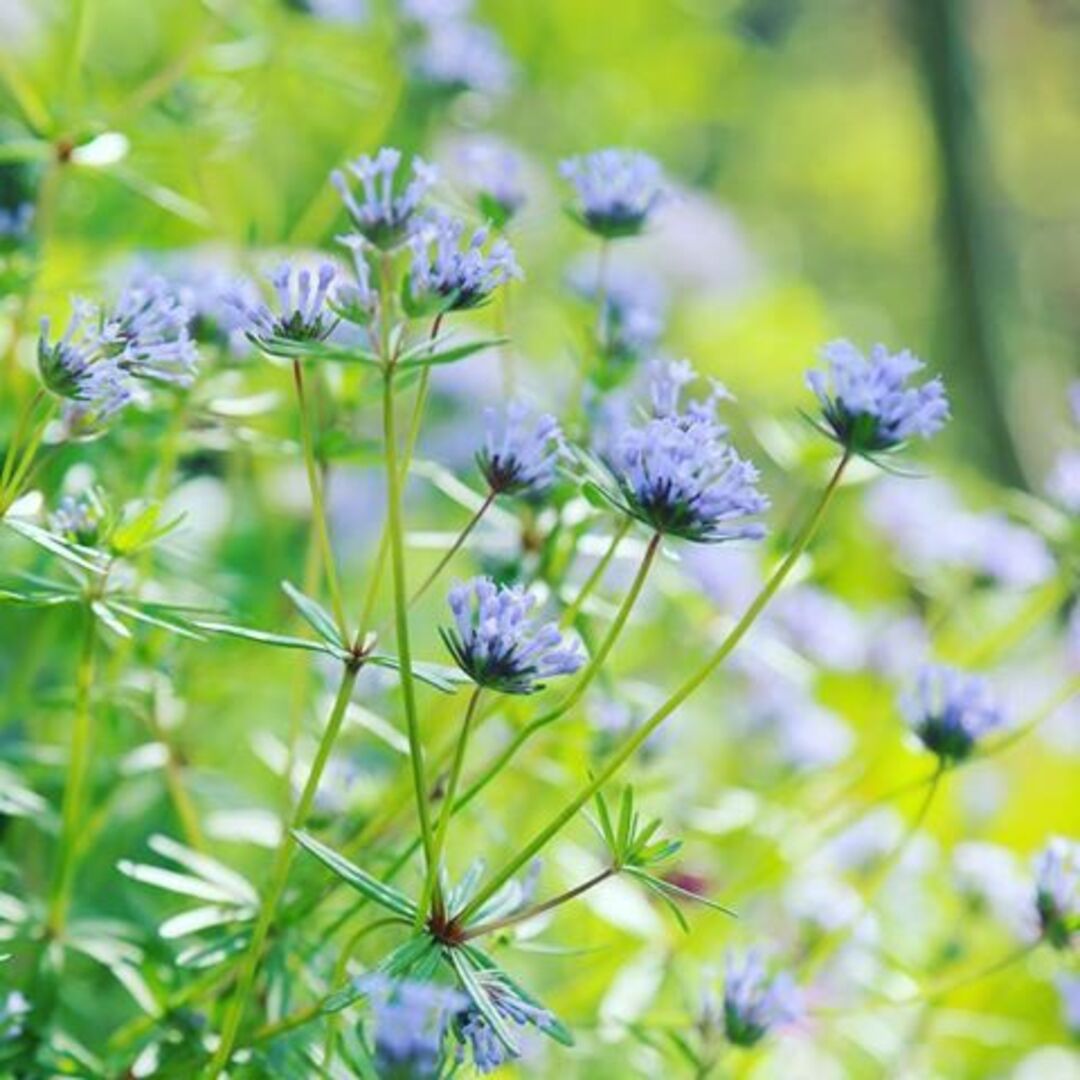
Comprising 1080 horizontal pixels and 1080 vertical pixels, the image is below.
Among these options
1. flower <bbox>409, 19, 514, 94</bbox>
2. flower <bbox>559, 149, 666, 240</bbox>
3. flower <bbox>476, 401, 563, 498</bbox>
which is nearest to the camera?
flower <bbox>476, 401, 563, 498</bbox>

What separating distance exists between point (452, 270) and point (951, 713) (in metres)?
0.25

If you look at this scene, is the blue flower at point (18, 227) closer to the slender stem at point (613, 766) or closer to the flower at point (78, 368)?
the flower at point (78, 368)

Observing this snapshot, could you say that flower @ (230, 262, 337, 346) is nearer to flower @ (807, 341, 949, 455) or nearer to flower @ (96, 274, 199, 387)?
flower @ (96, 274, 199, 387)

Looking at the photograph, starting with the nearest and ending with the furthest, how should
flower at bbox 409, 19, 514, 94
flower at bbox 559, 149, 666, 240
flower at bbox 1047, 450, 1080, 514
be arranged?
flower at bbox 559, 149, 666, 240 → flower at bbox 1047, 450, 1080, 514 → flower at bbox 409, 19, 514, 94

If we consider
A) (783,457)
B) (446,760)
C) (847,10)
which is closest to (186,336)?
(446,760)

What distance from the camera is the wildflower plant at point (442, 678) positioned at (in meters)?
0.47

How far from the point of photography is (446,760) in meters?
0.60

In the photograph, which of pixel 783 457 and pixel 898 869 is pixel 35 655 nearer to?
pixel 783 457

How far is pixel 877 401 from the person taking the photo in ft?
1.59

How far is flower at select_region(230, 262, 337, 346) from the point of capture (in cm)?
46

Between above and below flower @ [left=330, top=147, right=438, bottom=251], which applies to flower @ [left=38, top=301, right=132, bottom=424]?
below

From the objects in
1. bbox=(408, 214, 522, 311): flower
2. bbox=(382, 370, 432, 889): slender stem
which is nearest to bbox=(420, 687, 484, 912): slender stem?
bbox=(382, 370, 432, 889): slender stem

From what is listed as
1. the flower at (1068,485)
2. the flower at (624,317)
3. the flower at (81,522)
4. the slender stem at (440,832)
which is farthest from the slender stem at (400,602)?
the flower at (1068,485)

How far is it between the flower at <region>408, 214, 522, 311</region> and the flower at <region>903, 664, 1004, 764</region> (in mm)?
235
